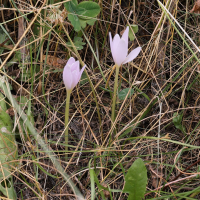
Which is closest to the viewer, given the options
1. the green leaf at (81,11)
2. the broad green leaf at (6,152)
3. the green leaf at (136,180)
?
the green leaf at (136,180)

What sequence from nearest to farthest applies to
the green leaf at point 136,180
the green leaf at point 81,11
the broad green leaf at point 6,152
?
1. the green leaf at point 136,180
2. the broad green leaf at point 6,152
3. the green leaf at point 81,11

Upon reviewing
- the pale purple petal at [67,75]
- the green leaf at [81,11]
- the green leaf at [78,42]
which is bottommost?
the pale purple petal at [67,75]

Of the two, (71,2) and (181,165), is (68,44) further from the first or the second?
(181,165)

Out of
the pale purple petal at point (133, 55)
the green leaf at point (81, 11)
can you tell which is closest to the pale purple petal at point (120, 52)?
the pale purple petal at point (133, 55)

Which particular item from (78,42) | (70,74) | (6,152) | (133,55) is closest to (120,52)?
(133,55)

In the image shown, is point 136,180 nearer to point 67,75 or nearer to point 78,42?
point 67,75

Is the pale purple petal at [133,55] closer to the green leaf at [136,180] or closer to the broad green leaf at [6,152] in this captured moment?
the green leaf at [136,180]

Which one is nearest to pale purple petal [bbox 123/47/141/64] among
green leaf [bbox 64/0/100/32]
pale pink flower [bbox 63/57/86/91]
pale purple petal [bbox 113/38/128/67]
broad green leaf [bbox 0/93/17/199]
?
pale purple petal [bbox 113/38/128/67]

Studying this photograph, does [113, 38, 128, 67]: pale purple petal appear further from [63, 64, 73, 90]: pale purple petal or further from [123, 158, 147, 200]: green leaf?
[123, 158, 147, 200]: green leaf
